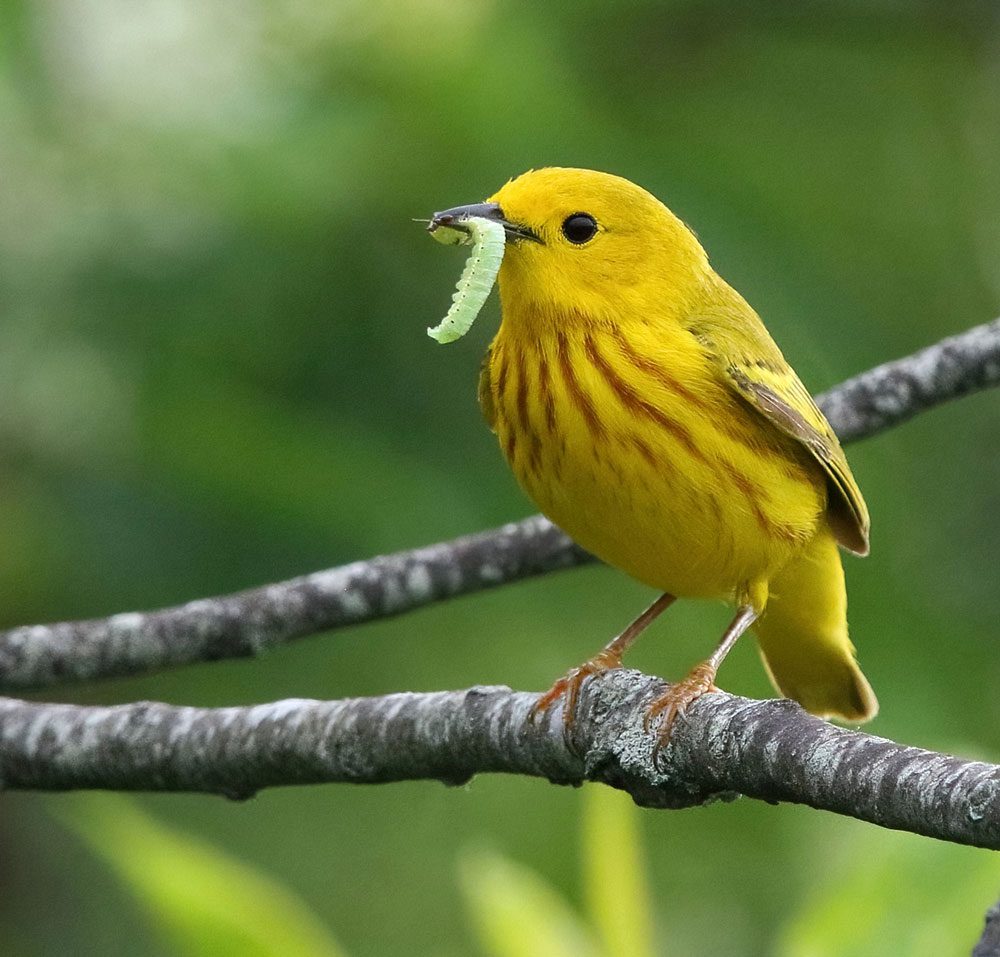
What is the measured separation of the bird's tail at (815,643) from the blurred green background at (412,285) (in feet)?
0.77

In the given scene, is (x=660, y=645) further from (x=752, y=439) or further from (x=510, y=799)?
(x=752, y=439)

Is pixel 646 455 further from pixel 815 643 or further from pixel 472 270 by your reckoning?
pixel 815 643

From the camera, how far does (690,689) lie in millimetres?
3660

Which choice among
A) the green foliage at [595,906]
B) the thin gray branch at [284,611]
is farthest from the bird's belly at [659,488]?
the green foliage at [595,906]

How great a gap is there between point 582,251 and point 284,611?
1.23 metres

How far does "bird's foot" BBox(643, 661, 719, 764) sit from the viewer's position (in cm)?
317

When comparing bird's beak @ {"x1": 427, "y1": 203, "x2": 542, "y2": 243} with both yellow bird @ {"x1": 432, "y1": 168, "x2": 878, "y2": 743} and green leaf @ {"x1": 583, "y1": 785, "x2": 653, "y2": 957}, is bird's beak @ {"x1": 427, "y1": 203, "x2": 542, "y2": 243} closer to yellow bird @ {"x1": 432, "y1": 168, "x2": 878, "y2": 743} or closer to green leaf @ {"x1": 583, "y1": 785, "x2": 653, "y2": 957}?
yellow bird @ {"x1": 432, "y1": 168, "x2": 878, "y2": 743}

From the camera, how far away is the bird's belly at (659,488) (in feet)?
13.2

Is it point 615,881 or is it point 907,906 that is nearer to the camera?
point 907,906

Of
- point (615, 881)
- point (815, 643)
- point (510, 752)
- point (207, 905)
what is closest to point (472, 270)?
point (510, 752)

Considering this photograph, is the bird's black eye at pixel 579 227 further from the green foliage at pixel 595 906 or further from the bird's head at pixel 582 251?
the green foliage at pixel 595 906

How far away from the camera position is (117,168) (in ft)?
17.5

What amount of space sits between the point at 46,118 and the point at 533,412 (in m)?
2.18

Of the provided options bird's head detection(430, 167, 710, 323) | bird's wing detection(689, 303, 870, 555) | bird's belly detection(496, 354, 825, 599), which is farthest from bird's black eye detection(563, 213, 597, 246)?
bird's belly detection(496, 354, 825, 599)
